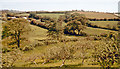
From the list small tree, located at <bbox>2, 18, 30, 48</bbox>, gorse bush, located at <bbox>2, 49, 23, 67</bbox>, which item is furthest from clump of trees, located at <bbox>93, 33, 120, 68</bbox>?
small tree, located at <bbox>2, 18, 30, 48</bbox>

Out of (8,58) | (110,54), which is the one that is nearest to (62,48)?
(110,54)

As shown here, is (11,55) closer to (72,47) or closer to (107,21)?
(72,47)

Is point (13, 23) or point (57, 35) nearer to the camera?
point (13, 23)

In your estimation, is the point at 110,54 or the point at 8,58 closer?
the point at 110,54

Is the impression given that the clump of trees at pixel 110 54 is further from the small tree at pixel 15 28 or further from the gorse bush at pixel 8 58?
the small tree at pixel 15 28

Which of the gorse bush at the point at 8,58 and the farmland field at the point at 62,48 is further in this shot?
the farmland field at the point at 62,48

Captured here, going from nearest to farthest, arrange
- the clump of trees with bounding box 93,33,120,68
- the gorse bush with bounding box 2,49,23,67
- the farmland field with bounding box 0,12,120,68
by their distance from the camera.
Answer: the clump of trees with bounding box 93,33,120,68, the gorse bush with bounding box 2,49,23,67, the farmland field with bounding box 0,12,120,68

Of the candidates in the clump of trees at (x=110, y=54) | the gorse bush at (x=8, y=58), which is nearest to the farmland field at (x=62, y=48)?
the clump of trees at (x=110, y=54)

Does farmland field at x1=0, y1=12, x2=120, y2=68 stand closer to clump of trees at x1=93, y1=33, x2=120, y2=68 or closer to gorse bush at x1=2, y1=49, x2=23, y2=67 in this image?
clump of trees at x1=93, y1=33, x2=120, y2=68

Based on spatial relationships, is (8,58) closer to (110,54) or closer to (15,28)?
(110,54)

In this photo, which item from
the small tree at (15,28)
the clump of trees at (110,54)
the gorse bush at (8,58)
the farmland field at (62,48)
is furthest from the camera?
the small tree at (15,28)

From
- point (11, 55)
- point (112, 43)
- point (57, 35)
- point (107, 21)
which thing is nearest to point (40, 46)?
point (57, 35)
